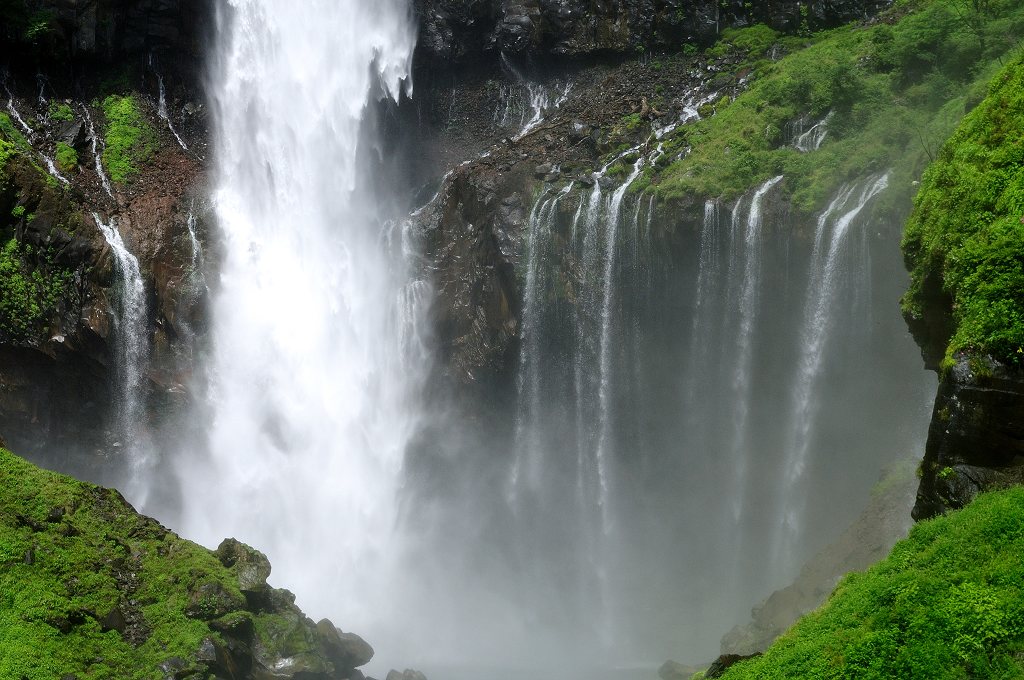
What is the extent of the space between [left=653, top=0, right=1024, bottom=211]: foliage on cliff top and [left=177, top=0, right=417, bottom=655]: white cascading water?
447 inches

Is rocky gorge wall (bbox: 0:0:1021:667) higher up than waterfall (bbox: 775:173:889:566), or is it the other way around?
rocky gorge wall (bbox: 0:0:1021:667)

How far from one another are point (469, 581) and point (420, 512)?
2.94 m

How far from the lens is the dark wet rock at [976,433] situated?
8.20m

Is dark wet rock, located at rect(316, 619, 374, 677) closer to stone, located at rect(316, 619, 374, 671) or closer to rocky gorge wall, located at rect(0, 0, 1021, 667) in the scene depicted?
stone, located at rect(316, 619, 374, 671)

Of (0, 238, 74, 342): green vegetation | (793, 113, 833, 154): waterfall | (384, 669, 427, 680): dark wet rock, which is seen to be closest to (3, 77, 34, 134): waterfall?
(0, 238, 74, 342): green vegetation

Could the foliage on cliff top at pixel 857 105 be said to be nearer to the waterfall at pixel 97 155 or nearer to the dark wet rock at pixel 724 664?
the dark wet rock at pixel 724 664

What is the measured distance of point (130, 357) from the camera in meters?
25.8

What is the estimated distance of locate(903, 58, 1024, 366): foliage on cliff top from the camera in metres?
8.49

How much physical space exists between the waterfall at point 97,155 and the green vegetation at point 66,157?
29.8 inches

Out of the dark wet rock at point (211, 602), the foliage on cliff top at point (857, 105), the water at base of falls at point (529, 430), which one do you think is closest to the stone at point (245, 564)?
the dark wet rock at point (211, 602)

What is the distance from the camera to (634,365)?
24.8 m

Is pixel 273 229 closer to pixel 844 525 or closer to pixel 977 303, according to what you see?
pixel 844 525

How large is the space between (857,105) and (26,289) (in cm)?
2555

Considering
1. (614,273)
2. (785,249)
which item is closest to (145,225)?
(614,273)
